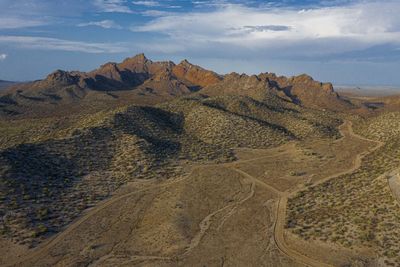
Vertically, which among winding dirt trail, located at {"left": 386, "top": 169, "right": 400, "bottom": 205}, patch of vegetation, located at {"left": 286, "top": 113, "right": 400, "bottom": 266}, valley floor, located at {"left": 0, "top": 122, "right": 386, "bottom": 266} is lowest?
valley floor, located at {"left": 0, "top": 122, "right": 386, "bottom": 266}

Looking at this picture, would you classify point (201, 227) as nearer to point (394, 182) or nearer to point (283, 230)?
point (283, 230)

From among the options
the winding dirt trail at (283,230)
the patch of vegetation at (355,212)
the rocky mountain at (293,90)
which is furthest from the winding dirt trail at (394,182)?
the rocky mountain at (293,90)

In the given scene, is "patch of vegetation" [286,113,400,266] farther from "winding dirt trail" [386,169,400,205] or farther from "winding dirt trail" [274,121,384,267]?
"winding dirt trail" [274,121,384,267]

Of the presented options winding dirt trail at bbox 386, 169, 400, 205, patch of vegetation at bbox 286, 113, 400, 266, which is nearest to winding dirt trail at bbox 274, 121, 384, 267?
patch of vegetation at bbox 286, 113, 400, 266

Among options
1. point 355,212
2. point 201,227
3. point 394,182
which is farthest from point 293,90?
point 201,227

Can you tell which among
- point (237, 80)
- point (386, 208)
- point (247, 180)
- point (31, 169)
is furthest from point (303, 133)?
point (237, 80)

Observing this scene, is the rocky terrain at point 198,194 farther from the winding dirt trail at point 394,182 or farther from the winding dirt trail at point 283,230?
the winding dirt trail at point 394,182

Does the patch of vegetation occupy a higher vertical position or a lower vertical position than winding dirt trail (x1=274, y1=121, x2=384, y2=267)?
higher

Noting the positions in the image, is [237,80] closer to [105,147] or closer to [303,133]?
[303,133]
